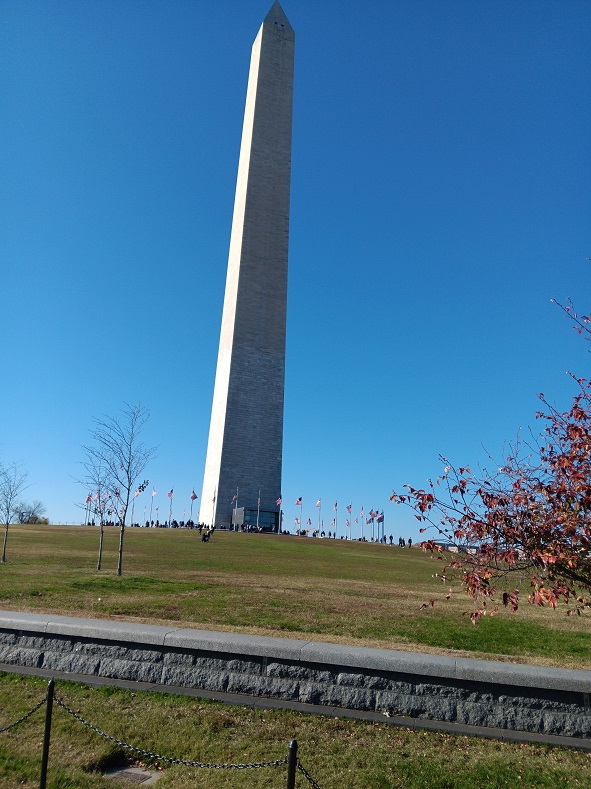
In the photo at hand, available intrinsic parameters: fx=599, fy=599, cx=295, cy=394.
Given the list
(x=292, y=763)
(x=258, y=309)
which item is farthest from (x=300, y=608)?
(x=258, y=309)

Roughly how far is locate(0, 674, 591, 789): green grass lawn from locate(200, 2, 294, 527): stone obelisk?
5380cm

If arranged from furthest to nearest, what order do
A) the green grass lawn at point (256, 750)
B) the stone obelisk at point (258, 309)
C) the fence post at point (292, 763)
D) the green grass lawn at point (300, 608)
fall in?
the stone obelisk at point (258, 309) → the green grass lawn at point (300, 608) → the green grass lawn at point (256, 750) → the fence post at point (292, 763)

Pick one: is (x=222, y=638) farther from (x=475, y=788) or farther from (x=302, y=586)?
(x=302, y=586)

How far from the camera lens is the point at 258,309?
62.1m

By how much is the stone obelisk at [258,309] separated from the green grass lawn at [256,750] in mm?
53801

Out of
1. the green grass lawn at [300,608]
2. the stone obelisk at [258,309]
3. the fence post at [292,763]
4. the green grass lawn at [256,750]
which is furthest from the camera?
the stone obelisk at [258,309]

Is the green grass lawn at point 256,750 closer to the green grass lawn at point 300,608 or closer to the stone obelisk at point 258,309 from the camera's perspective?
the green grass lawn at point 300,608

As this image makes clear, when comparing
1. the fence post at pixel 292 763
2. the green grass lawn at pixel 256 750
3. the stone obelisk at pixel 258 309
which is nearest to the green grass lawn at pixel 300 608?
the green grass lawn at pixel 256 750

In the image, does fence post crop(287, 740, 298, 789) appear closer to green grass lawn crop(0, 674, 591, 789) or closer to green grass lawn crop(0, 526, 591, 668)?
green grass lawn crop(0, 674, 591, 789)

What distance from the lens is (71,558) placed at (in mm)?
23781

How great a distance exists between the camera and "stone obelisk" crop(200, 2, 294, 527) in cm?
6059

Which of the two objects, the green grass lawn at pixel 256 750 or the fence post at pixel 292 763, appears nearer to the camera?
the fence post at pixel 292 763

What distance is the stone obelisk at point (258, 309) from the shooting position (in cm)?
6059

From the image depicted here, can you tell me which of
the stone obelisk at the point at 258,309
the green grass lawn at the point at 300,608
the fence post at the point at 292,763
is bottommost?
the green grass lawn at the point at 300,608
